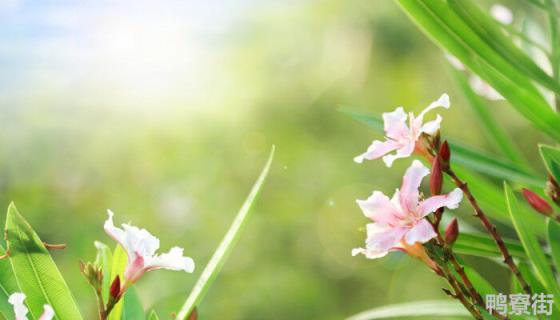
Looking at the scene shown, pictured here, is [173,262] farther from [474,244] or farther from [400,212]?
[474,244]

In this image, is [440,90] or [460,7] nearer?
[460,7]

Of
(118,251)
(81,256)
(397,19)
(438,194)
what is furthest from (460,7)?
(397,19)

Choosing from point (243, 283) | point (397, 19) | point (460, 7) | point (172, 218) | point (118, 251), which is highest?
point (460, 7)

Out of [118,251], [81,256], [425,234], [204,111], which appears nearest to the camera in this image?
[425,234]

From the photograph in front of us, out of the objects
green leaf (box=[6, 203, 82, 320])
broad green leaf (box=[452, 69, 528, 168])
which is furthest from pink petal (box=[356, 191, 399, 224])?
broad green leaf (box=[452, 69, 528, 168])

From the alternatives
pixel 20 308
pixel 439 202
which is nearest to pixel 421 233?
pixel 439 202

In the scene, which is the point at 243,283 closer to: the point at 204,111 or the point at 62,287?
the point at 204,111
